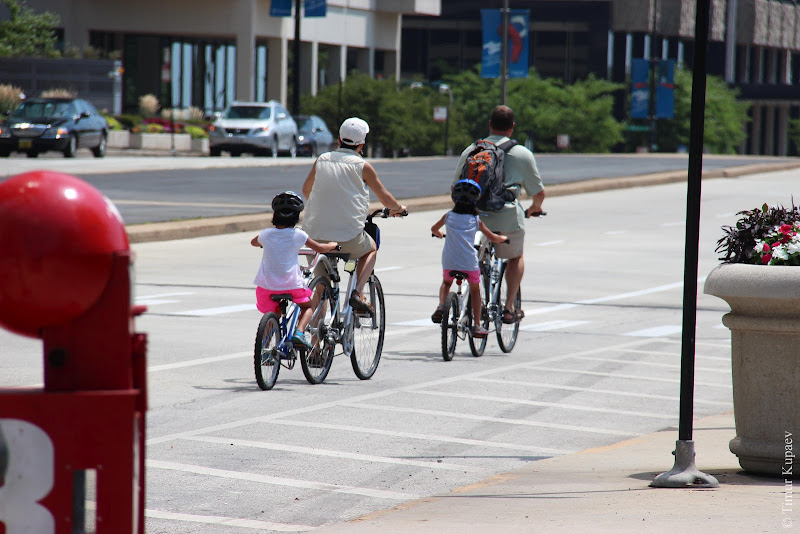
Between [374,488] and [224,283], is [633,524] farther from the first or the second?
[224,283]

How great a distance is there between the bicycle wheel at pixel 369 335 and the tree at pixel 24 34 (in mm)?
46415

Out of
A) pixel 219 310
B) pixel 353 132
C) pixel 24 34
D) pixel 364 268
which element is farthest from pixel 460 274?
pixel 24 34

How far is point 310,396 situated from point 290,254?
1.02 metres

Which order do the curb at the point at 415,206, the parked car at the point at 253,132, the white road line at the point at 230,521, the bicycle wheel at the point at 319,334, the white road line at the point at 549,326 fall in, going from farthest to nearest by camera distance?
the parked car at the point at 253,132 → the curb at the point at 415,206 → the white road line at the point at 549,326 → the bicycle wheel at the point at 319,334 → the white road line at the point at 230,521

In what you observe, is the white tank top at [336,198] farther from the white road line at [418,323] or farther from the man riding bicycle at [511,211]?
the white road line at [418,323]

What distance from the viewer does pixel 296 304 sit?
9.25m

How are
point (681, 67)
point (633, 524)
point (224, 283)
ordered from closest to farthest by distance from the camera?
point (633, 524)
point (224, 283)
point (681, 67)

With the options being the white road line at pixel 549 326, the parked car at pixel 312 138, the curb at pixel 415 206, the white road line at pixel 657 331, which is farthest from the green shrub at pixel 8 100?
the white road line at pixel 657 331

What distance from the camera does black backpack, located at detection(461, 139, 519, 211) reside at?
36.5ft

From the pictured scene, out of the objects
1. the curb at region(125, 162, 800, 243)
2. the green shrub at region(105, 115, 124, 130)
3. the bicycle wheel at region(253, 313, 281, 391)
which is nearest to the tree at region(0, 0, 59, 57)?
the green shrub at region(105, 115, 124, 130)

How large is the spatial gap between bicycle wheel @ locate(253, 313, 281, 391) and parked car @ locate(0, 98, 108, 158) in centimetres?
2979

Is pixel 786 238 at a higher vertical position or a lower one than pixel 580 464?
higher

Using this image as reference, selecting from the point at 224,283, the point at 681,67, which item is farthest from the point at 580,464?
the point at 681,67

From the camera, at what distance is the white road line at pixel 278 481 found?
652cm
